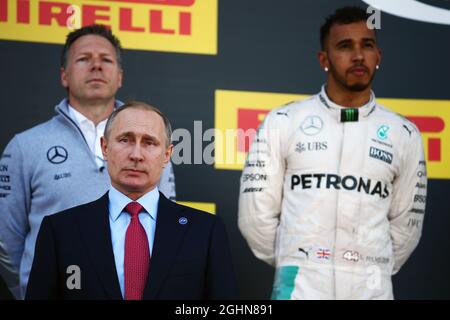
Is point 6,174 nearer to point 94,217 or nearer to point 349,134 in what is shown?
point 94,217

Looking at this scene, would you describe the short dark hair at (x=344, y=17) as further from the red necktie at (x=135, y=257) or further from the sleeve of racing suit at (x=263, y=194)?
the red necktie at (x=135, y=257)

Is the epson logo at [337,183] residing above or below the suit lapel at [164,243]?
above

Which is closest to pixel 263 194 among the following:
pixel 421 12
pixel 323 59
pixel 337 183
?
pixel 337 183

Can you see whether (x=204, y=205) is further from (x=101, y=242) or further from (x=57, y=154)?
(x=101, y=242)

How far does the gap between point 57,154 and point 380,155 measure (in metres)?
1.22

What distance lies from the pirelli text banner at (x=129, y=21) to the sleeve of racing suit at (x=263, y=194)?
2.07ft

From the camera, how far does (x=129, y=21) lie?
393cm

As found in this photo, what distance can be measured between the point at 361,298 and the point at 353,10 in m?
1.17

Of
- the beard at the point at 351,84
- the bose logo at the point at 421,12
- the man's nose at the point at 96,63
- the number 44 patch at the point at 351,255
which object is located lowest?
the number 44 patch at the point at 351,255

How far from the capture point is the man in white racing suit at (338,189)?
3.44 meters

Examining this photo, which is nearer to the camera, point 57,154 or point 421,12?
point 57,154

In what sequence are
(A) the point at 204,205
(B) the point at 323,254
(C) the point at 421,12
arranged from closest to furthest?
(B) the point at 323,254 → (A) the point at 204,205 → (C) the point at 421,12

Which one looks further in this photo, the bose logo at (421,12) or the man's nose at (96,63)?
the bose logo at (421,12)

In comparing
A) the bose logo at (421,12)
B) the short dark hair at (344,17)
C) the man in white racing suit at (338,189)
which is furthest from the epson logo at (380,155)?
Result: the bose logo at (421,12)
